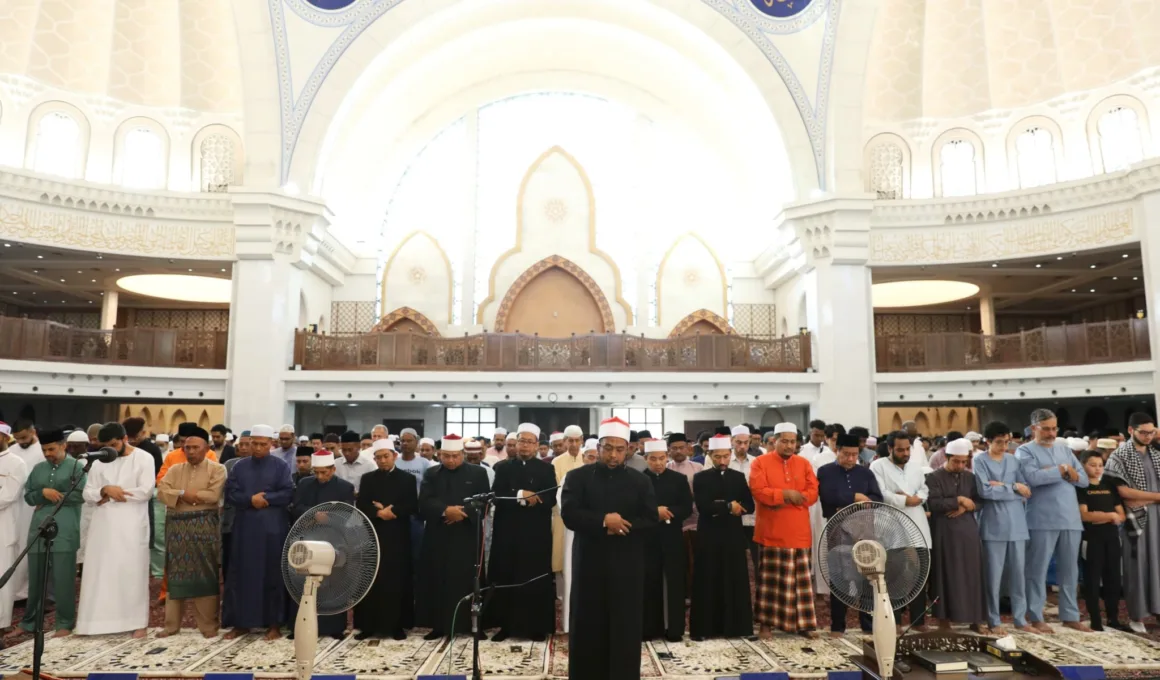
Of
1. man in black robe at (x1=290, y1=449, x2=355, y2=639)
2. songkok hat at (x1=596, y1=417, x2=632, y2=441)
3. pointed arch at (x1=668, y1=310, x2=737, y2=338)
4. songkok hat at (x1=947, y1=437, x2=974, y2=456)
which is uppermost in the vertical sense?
pointed arch at (x1=668, y1=310, x2=737, y2=338)

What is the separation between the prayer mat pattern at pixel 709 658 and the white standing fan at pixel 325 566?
6.01 feet

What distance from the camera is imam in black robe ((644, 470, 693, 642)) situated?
206 inches

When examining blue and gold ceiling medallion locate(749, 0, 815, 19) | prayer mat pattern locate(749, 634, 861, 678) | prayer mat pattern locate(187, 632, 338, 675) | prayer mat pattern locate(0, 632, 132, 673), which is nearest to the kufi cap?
prayer mat pattern locate(749, 634, 861, 678)

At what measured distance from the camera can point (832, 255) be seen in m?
13.2

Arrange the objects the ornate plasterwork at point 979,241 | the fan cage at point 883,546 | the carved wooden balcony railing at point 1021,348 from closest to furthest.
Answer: the fan cage at point 883,546
the carved wooden balcony railing at point 1021,348
the ornate plasterwork at point 979,241

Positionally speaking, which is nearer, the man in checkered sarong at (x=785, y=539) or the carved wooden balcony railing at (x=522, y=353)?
the man in checkered sarong at (x=785, y=539)

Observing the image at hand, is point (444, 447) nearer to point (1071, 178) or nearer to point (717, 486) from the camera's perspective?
point (717, 486)

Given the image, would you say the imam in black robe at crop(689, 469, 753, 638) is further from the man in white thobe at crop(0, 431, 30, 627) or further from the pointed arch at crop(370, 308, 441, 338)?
the pointed arch at crop(370, 308, 441, 338)

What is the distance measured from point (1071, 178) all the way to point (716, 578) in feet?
39.3

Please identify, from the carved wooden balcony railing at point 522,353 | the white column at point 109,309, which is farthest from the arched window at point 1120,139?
the white column at point 109,309

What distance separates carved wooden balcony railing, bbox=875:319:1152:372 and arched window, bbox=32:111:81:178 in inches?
560

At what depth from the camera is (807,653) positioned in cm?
488

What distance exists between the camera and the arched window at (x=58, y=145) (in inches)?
532

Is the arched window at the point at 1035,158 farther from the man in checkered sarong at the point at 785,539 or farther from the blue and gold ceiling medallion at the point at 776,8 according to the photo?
the man in checkered sarong at the point at 785,539
